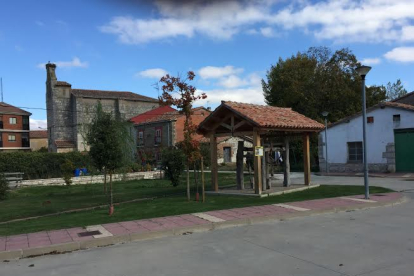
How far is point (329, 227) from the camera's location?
26.6ft

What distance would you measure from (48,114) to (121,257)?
5533 centimetres

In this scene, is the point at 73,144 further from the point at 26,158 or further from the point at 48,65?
the point at 26,158

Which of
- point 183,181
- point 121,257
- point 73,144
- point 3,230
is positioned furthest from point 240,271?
point 73,144

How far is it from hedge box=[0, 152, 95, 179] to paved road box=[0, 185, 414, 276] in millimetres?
17597

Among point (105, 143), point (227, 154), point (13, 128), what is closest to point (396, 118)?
point (105, 143)

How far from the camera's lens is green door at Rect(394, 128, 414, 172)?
23.1 meters

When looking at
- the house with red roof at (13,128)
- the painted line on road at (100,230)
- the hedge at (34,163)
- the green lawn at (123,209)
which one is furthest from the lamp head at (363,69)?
the house with red roof at (13,128)

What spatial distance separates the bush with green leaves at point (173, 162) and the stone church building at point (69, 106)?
1474 inches

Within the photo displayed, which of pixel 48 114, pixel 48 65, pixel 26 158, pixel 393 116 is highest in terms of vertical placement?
pixel 48 65

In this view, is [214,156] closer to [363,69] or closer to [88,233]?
[363,69]

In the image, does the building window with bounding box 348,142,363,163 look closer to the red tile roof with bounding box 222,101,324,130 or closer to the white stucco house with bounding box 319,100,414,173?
the white stucco house with bounding box 319,100,414,173

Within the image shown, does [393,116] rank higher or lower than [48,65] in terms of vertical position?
lower

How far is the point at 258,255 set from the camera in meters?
5.99

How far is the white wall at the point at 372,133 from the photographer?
23.8m
